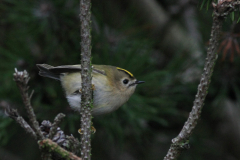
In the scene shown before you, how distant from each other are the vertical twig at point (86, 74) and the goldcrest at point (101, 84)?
63 centimetres

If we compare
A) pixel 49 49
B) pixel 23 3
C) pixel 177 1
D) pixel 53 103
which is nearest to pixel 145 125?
pixel 53 103

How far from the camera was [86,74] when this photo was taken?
1.12 meters

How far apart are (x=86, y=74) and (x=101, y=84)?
843 mm

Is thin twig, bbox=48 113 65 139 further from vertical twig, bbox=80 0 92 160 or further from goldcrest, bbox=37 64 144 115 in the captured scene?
goldcrest, bbox=37 64 144 115

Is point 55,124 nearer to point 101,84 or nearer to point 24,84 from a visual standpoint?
point 24,84

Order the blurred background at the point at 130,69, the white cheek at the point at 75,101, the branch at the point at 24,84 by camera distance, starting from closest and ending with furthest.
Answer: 1. the branch at the point at 24,84
2. the white cheek at the point at 75,101
3. the blurred background at the point at 130,69

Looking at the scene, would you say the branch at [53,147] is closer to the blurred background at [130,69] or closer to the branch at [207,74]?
the branch at [207,74]

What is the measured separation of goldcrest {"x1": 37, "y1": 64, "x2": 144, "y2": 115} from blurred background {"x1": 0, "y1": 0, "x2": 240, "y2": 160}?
0.29 feet

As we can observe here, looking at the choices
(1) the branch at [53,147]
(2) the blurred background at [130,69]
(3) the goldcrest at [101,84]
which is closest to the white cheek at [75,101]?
(3) the goldcrest at [101,84]

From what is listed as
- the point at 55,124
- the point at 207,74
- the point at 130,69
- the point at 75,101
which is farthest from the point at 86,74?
the point at 130,69

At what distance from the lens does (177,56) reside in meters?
2.37

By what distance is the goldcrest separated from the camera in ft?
6.07

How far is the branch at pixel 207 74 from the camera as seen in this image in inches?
36.2

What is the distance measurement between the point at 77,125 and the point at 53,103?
25cm
